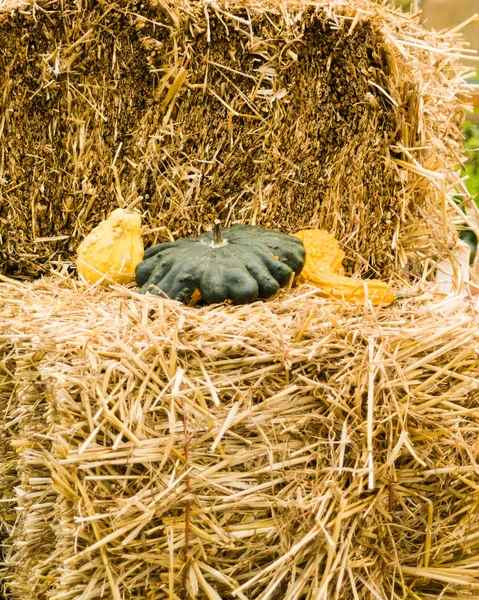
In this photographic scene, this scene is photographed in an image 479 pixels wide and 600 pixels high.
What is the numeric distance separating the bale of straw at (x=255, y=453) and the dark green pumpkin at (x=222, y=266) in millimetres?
238

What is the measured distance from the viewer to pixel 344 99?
256cm

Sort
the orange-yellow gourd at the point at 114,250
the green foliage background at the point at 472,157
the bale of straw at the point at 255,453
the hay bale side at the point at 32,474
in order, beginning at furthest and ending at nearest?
the green foliage background at the point at 472,157, the orange-yellow gourd at the point at 114,250, the hay bale side at the point at 32,474, the bale of straw at the point at 255,453

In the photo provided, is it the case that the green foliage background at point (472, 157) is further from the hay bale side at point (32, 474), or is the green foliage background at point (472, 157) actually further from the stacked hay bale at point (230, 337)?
the hay bale side at point (32, 474)

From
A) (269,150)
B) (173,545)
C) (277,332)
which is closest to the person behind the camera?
(173,545)

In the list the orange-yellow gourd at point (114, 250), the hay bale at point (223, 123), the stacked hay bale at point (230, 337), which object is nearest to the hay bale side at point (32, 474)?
the stacked hay bale at point (230, 337)

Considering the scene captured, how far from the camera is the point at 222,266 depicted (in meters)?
2.14

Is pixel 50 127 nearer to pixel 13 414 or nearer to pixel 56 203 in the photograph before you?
pixel 56 203

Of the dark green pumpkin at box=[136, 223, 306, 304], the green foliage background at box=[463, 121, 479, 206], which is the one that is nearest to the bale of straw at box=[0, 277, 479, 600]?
the dark green pumpkin at box=[136, 223, 306, 304]

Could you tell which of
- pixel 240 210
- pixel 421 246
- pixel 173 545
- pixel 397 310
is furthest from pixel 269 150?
pixel 173 545

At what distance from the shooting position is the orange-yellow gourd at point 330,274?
7.17ft

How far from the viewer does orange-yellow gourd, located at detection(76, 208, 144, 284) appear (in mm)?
2398

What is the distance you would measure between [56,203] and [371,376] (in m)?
1.56

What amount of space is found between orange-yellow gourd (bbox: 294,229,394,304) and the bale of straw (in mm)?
327

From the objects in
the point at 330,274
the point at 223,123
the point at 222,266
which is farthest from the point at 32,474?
the point at 223,123
